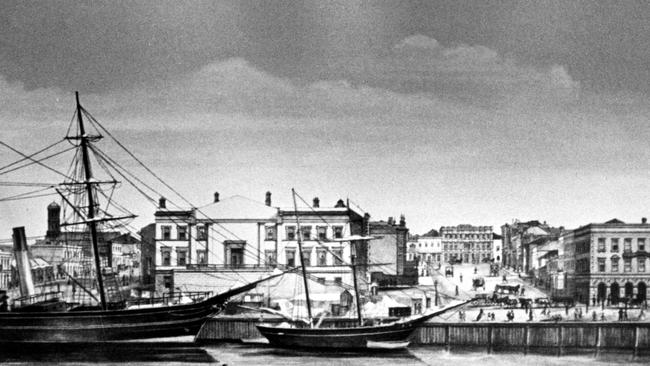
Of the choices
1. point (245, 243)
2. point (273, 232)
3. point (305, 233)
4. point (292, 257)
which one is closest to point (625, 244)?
point (305, 233)

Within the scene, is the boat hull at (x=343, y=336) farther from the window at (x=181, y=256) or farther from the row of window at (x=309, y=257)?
the window at (x=181, y=256)

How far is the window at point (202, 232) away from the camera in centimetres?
2428

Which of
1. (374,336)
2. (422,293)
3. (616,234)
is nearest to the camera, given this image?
(374,336)

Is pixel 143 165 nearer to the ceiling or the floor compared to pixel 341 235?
nearer to the ceiling

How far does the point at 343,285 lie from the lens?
77.6 ft

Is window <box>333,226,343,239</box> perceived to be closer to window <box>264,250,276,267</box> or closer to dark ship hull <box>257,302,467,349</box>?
window <box>264,250,276,267</box>

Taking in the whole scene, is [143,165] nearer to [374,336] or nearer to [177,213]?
[177,213]

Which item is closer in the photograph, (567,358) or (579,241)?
(567,358)

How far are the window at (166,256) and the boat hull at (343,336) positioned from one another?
3.75 meters

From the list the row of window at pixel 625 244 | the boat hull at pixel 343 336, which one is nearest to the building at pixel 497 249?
the row of window at pixel 625 244

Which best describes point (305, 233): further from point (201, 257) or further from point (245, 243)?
point (201, 257)

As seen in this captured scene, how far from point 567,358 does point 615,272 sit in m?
4.82

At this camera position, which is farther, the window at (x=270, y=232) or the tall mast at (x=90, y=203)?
the window at (x=270, y=232)

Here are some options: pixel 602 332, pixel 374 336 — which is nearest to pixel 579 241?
pixel 602 332
